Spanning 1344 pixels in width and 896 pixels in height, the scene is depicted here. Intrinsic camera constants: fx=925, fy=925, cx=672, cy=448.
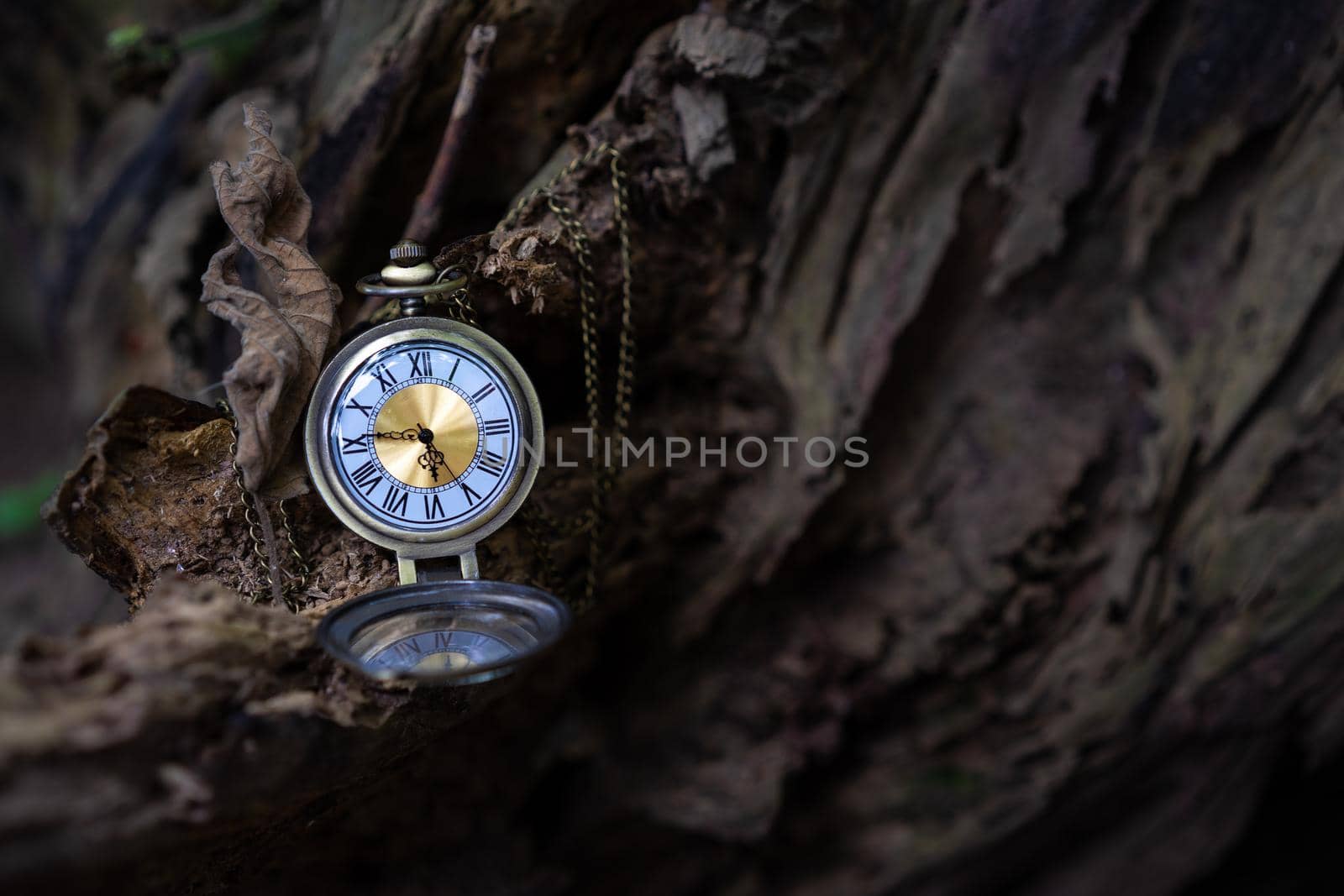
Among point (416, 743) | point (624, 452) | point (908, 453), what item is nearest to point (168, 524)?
point (416, 743)

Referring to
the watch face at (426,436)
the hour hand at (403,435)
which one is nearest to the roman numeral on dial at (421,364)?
the watch face at (426,436)

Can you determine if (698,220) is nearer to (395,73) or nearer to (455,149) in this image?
(455,149)

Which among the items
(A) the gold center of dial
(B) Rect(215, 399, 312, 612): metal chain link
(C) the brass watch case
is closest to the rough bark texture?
(B) Rect(215, 399, 312, 612): metal chain link

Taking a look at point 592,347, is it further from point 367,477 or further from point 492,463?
point 367,477

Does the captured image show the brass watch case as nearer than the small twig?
Yes

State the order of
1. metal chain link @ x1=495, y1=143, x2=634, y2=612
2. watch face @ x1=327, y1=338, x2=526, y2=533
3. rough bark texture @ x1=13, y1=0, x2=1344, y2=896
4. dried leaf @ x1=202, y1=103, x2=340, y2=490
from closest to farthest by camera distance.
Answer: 1. dried leaf @ x1=202, y1=103, x2=340, y2=490
2. watch face @ x1=327, y1=338, x2=526, y2=533
3. metal chain link @ x1=495, y1=143, x2=634, y2=612
4. rough bark texture @ x1=13, y1=0, x2=1344, y2=896

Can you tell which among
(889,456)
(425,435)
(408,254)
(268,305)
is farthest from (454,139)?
(889,456)

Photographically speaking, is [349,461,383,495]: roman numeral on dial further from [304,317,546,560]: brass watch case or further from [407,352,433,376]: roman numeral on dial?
[407,352,433,376]: roman numeral on dial
